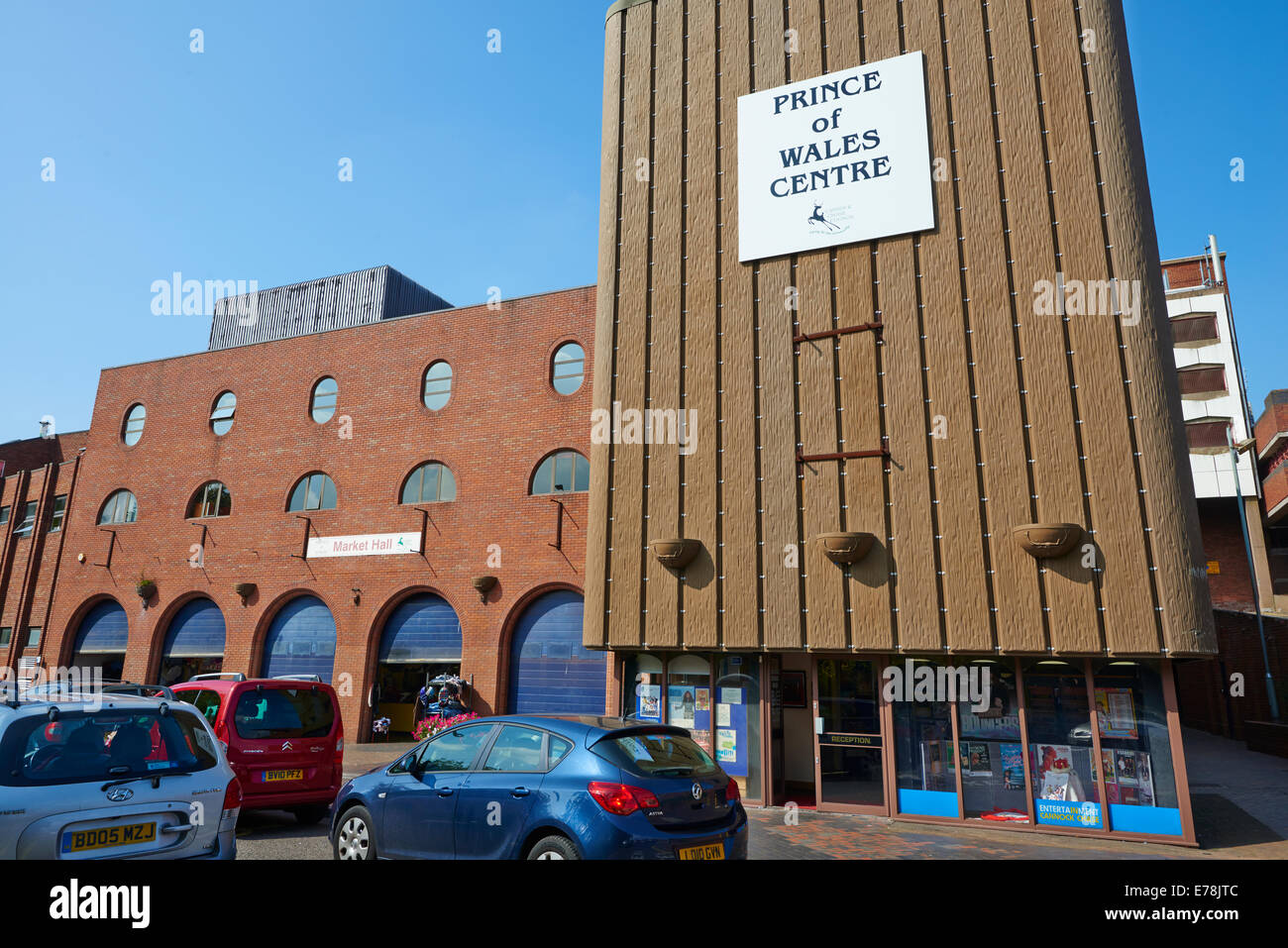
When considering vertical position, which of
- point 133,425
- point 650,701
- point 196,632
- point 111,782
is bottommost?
point 111,782

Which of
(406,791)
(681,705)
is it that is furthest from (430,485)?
(406,791)

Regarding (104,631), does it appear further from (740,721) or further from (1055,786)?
(1055,786)

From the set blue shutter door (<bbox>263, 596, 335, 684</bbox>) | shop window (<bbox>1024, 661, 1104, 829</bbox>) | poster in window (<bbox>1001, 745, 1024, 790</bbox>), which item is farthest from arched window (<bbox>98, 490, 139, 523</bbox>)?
shop window (<bbox>1024, 661, 1104, 829</bbox>)

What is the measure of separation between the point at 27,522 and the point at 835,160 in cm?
2981

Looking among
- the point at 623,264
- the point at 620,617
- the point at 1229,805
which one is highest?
the point at 623,264

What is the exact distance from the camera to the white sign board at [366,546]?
19.7 metres

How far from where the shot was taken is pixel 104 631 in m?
24.1

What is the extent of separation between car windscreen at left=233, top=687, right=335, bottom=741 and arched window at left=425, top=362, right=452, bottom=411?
429 inches

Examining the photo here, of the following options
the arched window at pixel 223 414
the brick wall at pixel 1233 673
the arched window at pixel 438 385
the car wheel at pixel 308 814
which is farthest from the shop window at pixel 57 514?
the brick wall at pixel 1233 673

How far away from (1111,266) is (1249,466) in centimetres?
2851

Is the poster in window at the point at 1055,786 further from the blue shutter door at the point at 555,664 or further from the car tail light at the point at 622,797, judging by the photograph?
the blue shutter door at the point at 555,664
